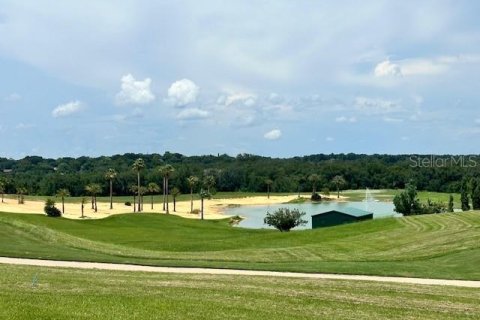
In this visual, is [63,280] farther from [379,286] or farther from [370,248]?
[370,248]

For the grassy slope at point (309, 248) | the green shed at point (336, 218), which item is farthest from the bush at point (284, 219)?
the grassy slope at point (309, 248)

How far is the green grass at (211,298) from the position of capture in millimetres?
12641

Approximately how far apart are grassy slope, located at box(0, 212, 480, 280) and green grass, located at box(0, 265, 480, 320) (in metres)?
6.50

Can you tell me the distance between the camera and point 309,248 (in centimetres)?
3928

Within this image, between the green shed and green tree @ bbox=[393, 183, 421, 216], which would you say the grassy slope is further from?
green tree @ bbox=[393, 183, 421, 216]

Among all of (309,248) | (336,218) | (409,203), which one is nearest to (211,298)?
(309,248)

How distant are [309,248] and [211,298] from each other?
24579 millimetres

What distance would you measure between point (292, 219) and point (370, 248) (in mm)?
25926

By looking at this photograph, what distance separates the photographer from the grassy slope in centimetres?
2798

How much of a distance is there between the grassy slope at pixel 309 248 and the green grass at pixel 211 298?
6502 mm

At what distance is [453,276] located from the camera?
83.3 feet

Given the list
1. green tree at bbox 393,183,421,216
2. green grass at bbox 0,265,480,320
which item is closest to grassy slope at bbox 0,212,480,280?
green grass at bbox 0,265,480,320

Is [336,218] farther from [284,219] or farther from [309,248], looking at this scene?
[309,248]

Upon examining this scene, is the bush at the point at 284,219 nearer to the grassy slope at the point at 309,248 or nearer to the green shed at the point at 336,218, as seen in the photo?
the green shed at the point at 336,218
